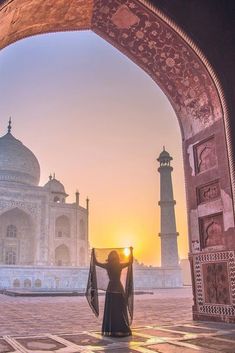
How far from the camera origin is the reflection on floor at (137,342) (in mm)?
2982

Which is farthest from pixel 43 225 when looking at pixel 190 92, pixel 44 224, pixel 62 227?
pixel 190 92

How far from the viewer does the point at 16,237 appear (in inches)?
960

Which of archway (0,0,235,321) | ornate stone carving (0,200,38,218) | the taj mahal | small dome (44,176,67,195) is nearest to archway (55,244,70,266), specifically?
the taj mahal

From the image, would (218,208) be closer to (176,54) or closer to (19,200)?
(176,54)

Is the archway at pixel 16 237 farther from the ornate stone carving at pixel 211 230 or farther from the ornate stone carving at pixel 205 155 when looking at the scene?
the ornate stone carving at pixel 211 230

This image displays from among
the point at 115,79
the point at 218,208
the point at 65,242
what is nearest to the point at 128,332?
the point at 218,208

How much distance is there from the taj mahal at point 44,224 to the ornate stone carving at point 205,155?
1496 cm

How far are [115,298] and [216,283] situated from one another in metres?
1.80

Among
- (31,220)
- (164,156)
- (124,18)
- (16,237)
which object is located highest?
(164,156)

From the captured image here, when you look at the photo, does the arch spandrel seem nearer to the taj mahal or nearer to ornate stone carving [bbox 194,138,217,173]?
ornate stone carving [bbox 194,138,217,173]

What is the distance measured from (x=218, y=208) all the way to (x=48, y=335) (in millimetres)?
2842

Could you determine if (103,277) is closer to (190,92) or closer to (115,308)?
(115,308)

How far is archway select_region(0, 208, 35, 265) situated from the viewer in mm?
23703

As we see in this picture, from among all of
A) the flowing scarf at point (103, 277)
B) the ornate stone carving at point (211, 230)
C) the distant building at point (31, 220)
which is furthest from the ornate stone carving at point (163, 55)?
the distant building at point (31, 220)
